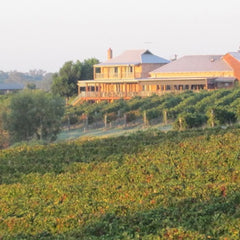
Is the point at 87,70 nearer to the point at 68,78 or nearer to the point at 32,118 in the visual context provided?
the point at 68,78

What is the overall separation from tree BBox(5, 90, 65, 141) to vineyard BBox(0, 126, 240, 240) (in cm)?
1168

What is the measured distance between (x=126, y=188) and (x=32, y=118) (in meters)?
24.0

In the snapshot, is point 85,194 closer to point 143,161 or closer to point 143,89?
point 143,161

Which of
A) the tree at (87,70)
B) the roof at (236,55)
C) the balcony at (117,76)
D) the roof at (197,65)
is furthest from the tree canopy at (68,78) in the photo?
the roof at (236,55)

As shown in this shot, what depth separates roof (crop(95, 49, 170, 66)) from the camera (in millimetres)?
70250

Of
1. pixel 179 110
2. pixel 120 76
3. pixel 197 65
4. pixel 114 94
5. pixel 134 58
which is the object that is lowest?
pixel 179 110

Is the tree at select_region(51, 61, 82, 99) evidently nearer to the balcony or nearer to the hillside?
the balcony

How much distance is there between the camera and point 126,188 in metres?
19.0

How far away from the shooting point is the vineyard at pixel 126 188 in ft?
45.0

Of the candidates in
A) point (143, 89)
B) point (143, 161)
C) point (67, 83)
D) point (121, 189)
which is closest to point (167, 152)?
point (143, 161)

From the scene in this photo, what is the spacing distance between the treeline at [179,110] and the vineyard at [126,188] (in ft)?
27.3

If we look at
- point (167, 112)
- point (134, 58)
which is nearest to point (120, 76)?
point (134, 58)

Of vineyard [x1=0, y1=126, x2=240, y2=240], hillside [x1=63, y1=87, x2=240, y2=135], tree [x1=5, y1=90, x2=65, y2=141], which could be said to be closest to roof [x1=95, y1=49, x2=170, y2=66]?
hillside [x1=63, y1=87, x2=240, y2=135]

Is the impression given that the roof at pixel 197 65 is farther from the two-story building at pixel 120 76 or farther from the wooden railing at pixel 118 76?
the wooden railing at pixel 118 76
